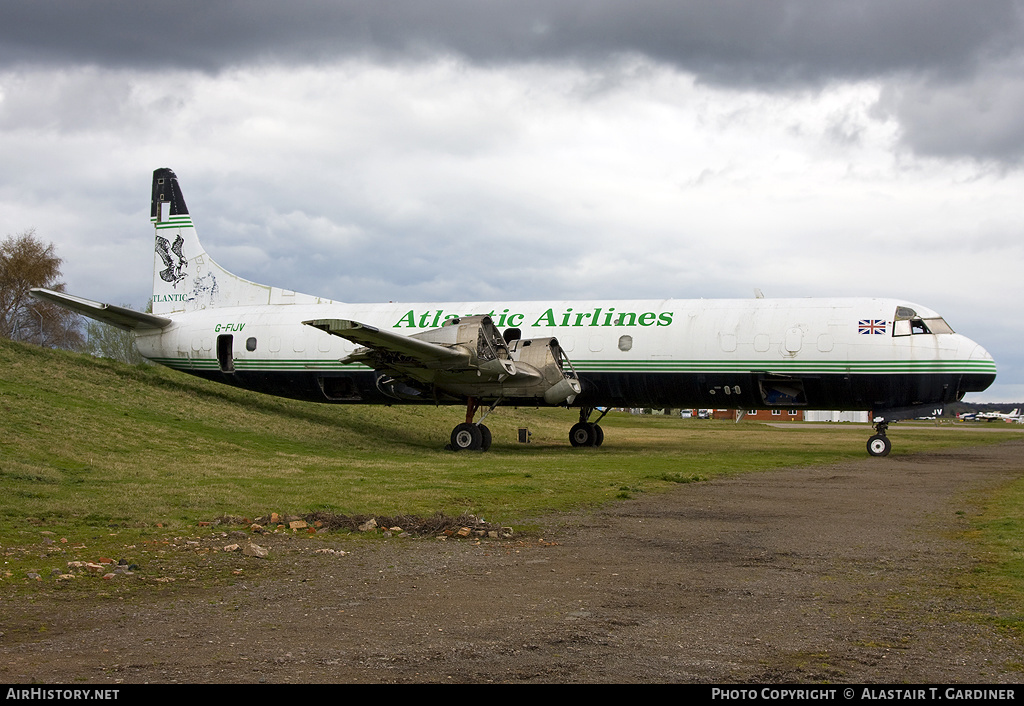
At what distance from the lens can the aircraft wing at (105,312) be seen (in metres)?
23.6

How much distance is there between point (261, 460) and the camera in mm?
17984

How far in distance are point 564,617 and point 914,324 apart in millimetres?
18465

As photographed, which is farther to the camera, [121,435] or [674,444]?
[674,444]

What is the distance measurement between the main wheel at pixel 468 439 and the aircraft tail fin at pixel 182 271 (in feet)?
28.2

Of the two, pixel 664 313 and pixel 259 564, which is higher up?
pixel 664 313

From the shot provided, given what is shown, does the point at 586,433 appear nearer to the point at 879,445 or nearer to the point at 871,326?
the point at 879,445

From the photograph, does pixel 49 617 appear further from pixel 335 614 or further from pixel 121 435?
pixel 121 435

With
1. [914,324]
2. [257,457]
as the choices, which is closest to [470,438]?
[257,457]

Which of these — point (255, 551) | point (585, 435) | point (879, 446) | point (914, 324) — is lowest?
point (255, 551)

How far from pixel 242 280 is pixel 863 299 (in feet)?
60.7

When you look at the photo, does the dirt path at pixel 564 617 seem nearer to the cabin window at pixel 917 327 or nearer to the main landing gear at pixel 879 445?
the cabin window at pixel 917 327

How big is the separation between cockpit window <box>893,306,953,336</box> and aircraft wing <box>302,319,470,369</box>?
35.2ft

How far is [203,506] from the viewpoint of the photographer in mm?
11008
